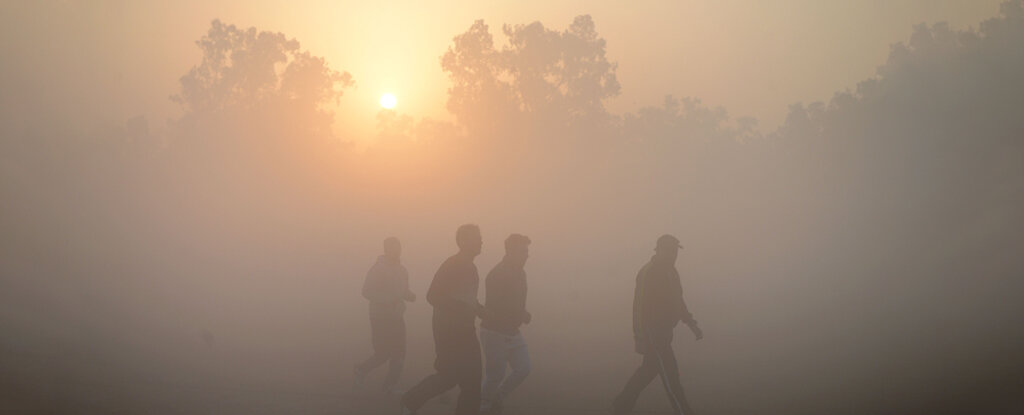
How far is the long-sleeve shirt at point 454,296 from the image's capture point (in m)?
6.79

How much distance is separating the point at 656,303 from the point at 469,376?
2404 mm

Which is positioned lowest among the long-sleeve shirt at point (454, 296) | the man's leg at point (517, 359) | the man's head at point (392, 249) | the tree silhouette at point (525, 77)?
the man's leg at point (517, 359)

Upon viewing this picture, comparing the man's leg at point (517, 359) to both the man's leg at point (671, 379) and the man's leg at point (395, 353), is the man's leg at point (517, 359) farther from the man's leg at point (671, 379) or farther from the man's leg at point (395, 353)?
the man's leg at point (395, 353)

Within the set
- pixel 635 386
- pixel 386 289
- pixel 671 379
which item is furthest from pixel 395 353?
pixel 671 379

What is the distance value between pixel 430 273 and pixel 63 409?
23.5 meters

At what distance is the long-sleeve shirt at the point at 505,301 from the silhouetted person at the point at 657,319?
1297 mm

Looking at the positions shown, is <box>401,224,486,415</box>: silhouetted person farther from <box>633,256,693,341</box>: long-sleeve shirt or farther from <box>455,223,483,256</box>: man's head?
<box>633,256,693,341</box>: long-sleeve shirt

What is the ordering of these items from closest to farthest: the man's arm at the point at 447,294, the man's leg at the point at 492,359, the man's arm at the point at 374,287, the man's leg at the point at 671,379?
1. the man's arm at the point at 447,294
2. the man's leg at the point at 492,359
3. the man's leg at the point at 671,379
4. the man's arm at the point at 374,287

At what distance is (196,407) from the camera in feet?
28.6

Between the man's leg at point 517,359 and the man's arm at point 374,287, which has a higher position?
the man's arm at point 374,287

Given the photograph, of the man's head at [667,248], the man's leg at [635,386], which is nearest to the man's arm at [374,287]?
the man's leg at [635,386]

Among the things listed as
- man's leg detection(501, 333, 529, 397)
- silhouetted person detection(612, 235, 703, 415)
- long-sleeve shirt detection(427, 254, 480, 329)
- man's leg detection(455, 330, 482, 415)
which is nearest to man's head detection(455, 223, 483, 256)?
long-sleeve shirt detection(427, 254, 480, 329)

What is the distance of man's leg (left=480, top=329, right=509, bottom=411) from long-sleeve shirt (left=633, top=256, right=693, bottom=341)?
1.45 meters

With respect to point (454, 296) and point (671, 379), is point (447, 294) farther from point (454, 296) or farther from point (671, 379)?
point (671, 379)
